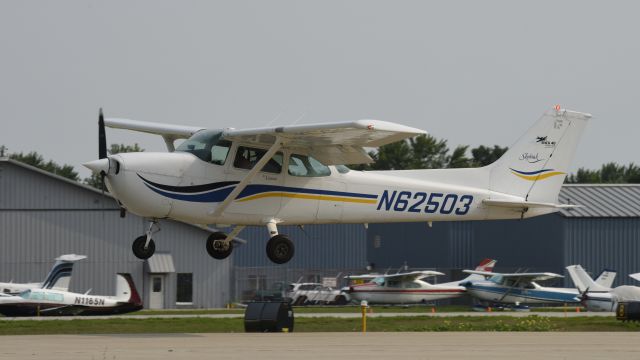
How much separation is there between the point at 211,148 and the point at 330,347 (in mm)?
4258

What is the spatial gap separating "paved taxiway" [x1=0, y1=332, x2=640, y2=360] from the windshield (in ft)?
11.3

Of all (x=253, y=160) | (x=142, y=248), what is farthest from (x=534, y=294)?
(x=142, y=248)

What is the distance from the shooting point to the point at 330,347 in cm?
2050

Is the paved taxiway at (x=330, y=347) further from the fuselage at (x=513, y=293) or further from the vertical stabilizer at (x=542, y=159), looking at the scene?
the fuselage at (x=513, y=293)

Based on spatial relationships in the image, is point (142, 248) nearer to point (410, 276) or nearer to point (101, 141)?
point (101, 141)

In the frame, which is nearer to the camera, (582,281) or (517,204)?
(517,204)

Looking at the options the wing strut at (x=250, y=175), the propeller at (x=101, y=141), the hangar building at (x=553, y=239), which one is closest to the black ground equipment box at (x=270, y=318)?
the wing strut at (x=250, y=175)

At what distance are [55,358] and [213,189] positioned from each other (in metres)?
4.15

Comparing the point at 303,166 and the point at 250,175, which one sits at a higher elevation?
the point at 303,166

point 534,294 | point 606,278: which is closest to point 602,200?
point 534,294

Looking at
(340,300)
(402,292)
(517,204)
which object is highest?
(517,204)

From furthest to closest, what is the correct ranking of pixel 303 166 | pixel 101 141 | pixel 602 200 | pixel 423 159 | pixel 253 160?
1. pixel 423 159
2. pixel 602 200
3. pixel 303 166
4. pixel 253 160
5. pixel 101 141

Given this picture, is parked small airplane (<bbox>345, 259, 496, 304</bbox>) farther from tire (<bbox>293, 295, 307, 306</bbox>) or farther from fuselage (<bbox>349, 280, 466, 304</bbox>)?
tire (<bbox>293, 295, 307, 306</bbox>)

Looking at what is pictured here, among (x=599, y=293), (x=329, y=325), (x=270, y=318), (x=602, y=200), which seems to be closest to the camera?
(x=270, y=318)
